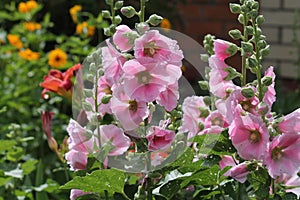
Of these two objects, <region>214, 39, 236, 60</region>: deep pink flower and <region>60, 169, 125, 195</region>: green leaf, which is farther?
<region>214, 39, 236, 60</region>: deep pink flower

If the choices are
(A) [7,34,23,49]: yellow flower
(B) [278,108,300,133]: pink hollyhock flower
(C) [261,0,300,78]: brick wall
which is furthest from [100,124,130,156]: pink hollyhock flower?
(C) [261,0,300,78]: brick wall

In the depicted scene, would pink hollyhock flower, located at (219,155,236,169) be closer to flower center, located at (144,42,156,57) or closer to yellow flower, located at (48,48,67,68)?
flower center, located at (144,42,156,57)

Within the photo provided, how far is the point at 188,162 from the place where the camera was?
1.25 metres

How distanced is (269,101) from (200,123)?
185 mm

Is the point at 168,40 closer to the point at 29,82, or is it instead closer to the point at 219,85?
the point at 219,85

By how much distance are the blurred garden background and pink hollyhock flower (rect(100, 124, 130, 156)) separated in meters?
0.19

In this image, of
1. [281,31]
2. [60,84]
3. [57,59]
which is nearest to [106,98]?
[60,84]

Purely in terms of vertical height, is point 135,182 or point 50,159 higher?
point 135,182

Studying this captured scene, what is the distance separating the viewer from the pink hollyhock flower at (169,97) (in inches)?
47.4

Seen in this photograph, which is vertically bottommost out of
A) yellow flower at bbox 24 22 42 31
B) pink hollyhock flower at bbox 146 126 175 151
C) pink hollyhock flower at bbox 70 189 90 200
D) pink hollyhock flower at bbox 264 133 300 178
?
yellow flower at bbox 24 22 42 31

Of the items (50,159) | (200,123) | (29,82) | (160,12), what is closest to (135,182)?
(200,123)

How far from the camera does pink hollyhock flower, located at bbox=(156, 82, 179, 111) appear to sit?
47.4 inches

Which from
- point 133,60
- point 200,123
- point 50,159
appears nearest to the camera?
point 133,60

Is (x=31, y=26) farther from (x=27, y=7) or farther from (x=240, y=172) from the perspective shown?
(x=240, y=172)
